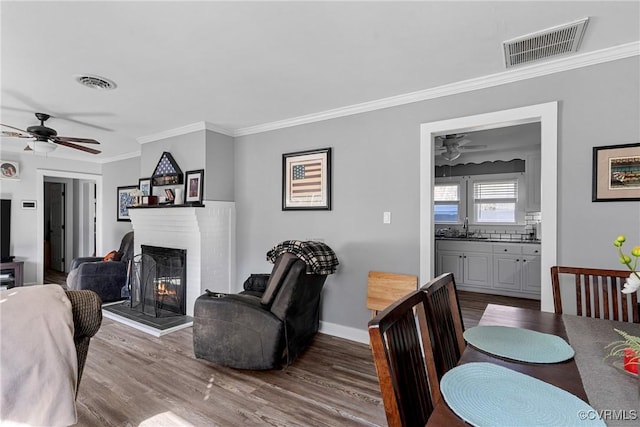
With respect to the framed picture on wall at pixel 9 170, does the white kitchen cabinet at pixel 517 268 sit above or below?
below

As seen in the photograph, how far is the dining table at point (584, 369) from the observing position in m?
0.81

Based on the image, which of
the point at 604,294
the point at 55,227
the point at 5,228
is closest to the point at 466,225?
the point at 604,294

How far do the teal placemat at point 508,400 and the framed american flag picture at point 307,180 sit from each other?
269 centimetres

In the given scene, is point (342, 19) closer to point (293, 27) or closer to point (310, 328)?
point (293, 27)

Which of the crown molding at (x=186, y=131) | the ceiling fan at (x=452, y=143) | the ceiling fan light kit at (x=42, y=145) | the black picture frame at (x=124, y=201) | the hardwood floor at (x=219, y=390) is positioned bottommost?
the hardwood floor at (x=219, y=390)

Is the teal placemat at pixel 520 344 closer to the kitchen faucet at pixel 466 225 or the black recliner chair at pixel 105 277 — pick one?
the kitchen faucet at pixel 466 225

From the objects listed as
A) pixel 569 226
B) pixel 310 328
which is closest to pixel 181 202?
pixel 310 328

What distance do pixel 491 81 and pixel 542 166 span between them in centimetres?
81

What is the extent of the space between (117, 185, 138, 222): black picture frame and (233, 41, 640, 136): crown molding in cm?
375

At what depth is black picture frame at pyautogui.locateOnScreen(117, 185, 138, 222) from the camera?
585 centimetres

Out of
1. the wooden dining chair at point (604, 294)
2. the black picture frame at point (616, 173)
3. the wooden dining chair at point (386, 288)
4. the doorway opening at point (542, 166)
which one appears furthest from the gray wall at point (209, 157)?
the black picture frame at point (616, 173)

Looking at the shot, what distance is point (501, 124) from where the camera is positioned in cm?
268

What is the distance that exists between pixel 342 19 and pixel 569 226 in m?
2.21

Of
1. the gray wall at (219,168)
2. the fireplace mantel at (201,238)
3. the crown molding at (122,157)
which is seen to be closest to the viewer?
the fireplace mantel at (201,238)
